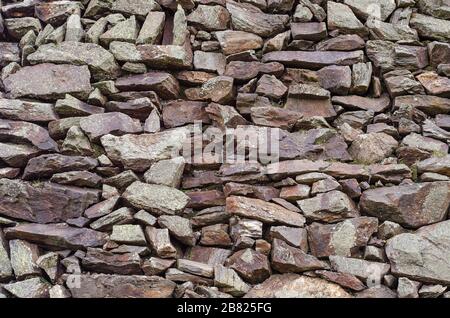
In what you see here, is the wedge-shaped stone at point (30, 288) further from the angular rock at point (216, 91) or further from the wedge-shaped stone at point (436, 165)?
the wedge-shaped stone at point (436, 165)

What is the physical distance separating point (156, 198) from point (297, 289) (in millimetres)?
2432

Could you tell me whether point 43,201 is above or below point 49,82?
below

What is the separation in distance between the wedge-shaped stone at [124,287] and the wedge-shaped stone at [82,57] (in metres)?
3.92

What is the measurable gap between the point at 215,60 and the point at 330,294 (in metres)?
4.81

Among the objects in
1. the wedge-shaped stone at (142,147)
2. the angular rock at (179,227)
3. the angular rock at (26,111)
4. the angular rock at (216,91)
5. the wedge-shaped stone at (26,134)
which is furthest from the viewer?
the angular rock at (216,91)

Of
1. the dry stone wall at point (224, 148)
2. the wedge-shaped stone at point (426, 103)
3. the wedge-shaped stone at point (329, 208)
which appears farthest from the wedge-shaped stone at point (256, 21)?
the wedge-shaped stone at point (329, 208)

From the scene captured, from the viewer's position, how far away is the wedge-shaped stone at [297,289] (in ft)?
20.1

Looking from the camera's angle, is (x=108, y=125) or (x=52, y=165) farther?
(x=108, y=125)

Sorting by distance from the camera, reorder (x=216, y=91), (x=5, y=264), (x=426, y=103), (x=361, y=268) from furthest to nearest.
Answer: (x=216, y=91), (x=426, y=103), (x=5, y=264), (x=361, y=268)

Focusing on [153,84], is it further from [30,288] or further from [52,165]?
[30,288]

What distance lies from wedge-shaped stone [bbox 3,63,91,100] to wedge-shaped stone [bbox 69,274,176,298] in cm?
354

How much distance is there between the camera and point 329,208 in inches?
269

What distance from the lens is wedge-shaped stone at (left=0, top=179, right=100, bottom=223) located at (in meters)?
6.97

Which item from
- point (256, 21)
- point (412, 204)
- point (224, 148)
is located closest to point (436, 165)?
point (412, 204)
